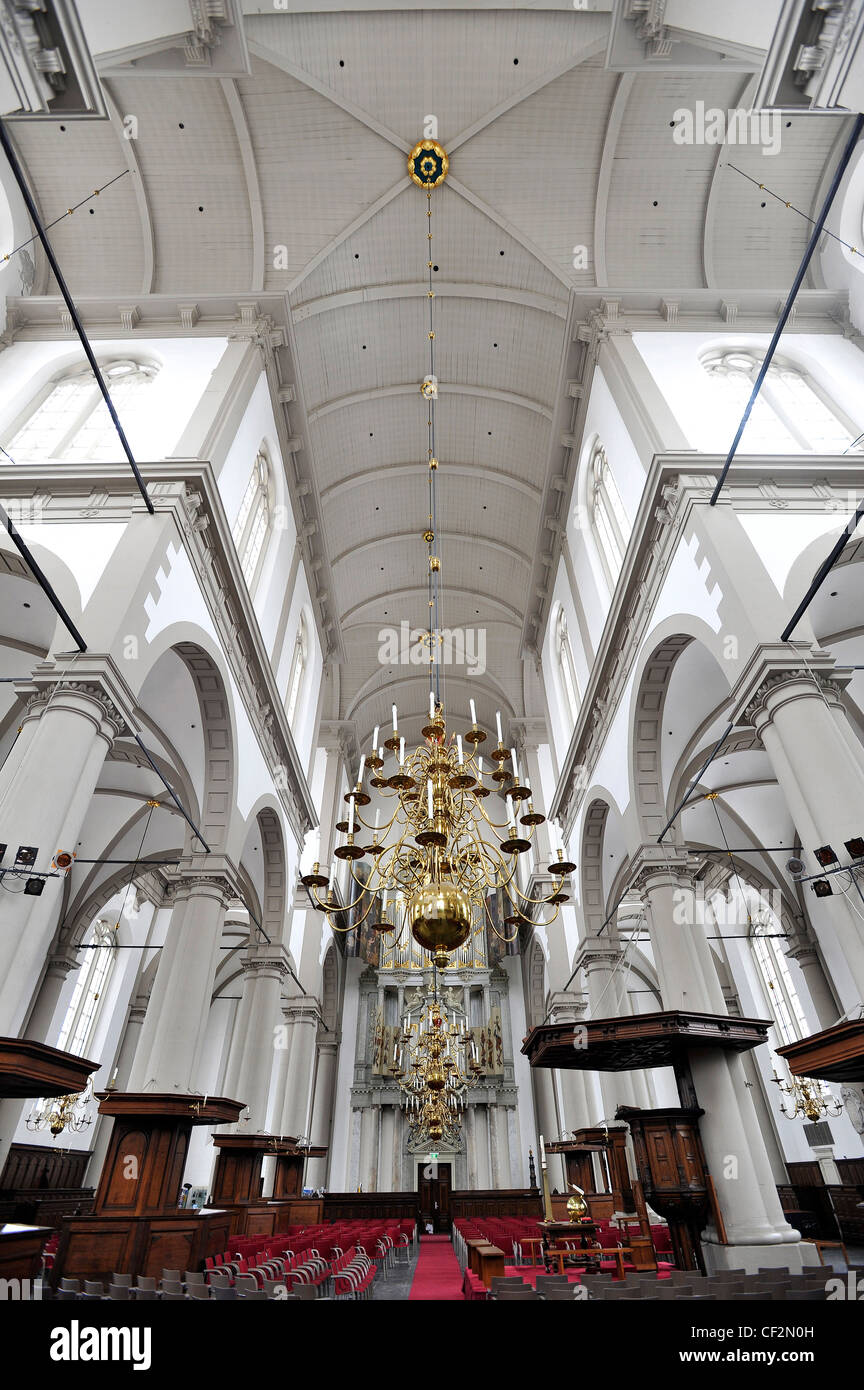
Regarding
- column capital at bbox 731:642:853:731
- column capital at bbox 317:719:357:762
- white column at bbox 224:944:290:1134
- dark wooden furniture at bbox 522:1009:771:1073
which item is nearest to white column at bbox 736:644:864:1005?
column capital at bbox 731:642:853:731

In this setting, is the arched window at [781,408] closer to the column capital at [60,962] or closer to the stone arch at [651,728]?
the stone arch at [651,728]

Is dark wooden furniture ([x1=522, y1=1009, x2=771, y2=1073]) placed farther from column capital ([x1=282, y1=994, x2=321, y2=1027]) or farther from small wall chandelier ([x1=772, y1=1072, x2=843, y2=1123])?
column capital ([x1=282, y1=994, x2=321, y2=1027])

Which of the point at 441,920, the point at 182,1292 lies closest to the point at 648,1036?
the point at 441,920

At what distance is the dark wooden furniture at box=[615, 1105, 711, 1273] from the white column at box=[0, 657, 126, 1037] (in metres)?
6.34

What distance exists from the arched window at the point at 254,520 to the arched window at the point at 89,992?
10.2 metres

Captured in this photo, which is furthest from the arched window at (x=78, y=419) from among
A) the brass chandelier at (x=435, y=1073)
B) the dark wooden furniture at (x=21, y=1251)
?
the brass chandelier at (x=435, y=1073)

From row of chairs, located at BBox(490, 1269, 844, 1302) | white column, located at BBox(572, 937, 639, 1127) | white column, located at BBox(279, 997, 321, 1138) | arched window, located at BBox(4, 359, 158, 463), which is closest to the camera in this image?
row of chairs, located at BBox(490, 1269, 844, 1302)

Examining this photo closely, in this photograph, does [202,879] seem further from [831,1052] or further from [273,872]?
[831,1052]

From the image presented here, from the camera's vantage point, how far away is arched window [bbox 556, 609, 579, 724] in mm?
16672

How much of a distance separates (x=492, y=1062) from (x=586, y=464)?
66.3 ft

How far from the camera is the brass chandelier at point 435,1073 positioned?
1745cm

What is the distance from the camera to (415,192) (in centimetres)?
1413

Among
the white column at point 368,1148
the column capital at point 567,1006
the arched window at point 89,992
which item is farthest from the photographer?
the white column at point 368,1148

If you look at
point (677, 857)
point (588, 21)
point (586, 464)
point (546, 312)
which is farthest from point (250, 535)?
point (588, 21)
